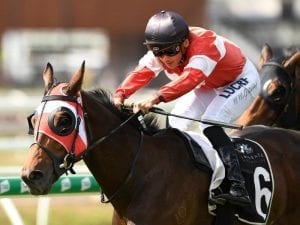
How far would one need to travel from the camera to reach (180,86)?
17.8 feet

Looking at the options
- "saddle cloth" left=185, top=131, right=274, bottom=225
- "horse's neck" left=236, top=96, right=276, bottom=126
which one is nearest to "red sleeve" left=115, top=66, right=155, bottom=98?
"saddle cloth" left=185, top=131, right=274, bottom=225

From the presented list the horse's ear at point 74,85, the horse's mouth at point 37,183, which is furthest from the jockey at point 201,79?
the horse's mouth at point 37,183

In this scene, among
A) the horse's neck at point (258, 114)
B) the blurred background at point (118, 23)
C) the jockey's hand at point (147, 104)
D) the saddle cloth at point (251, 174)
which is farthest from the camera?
the blurred background at point (118, 23)

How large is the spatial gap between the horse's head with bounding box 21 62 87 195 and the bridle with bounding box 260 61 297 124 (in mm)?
2169

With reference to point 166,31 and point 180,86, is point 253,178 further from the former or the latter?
point 166,31

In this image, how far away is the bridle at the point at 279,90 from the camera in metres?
6.86

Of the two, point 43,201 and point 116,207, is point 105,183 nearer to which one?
point 116,207

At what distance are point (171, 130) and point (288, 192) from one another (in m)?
0.97

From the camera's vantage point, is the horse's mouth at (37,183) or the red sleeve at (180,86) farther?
the red sleeve at (180,86)

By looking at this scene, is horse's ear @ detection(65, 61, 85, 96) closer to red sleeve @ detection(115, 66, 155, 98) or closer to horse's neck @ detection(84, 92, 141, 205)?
horse's neck @ detection(84, 92, 141, 205)

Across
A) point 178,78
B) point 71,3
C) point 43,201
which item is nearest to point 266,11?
point 71,3

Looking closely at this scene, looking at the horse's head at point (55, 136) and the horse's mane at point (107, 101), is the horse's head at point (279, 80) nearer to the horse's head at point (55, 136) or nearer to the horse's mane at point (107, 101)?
the horse's mane at point (107, 101)

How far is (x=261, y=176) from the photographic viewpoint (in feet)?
19.0

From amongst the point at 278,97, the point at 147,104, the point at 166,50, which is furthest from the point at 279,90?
the point at 147,104
